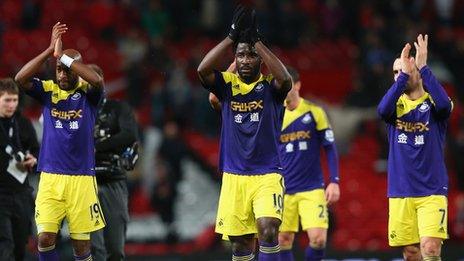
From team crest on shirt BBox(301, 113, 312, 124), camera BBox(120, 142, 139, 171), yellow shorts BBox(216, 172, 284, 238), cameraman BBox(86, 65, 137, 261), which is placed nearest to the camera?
yellow shorts BBox(216, 172, 284, 238)

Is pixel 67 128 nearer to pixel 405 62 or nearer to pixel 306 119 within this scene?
pixel 306 119

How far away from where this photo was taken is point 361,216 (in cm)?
2055

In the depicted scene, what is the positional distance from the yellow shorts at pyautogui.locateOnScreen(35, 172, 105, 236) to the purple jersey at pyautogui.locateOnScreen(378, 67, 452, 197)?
3229mm

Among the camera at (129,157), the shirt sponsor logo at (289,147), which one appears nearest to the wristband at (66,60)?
the camera at (129,157)

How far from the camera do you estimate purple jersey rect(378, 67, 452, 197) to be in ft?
37.7

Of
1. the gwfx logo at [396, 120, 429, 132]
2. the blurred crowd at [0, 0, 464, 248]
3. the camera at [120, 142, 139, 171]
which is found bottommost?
the camera at [120, 142, 139, 171]

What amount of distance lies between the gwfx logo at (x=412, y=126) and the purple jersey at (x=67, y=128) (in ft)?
10.6

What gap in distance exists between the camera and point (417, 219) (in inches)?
457

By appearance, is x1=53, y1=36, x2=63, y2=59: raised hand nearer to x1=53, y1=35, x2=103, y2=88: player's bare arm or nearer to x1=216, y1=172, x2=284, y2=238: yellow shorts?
x1=53, y1=35, x2=103, y2=88: player's bare arm

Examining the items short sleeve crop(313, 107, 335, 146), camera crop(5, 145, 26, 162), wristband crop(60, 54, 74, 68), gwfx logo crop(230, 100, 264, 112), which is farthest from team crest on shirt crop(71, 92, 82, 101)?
short sleeve crop(313, 107, 335, 146)

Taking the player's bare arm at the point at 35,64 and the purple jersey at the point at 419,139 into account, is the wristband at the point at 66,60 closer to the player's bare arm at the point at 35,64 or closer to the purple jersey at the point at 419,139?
the player's bare arm at the point at 35,64

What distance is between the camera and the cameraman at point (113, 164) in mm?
12758

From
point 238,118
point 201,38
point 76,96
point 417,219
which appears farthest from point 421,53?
point 201,38

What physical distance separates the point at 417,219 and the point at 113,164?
3.69m
